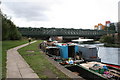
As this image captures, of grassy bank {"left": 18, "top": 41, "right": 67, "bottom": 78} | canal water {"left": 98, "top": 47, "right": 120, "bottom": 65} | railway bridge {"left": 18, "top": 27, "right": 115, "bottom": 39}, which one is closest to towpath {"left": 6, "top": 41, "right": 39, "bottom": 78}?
grassy bank {"left": 18, "top": 41, "right": 67, "bottom": 78}

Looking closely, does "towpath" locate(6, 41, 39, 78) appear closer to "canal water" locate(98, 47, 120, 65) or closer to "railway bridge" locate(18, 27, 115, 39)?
"canal water" locate(98, 47, 120, 65)

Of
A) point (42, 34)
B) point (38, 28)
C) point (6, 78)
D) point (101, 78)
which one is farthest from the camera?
point (38, 28)

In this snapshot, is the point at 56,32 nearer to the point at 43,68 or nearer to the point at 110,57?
the point at 110,57

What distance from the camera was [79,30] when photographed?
104 meters

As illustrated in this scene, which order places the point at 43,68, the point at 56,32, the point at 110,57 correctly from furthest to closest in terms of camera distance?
the point at 56,32 < the point at 110,57 < the point at 43,68

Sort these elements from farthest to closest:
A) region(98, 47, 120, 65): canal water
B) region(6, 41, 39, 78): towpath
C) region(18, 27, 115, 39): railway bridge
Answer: region(18, 27, 115, 39): railway bridge
region(98, 47, 120, 65): canal water
region(6, 41, 39, 78): towpath

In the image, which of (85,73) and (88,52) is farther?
(88,52)

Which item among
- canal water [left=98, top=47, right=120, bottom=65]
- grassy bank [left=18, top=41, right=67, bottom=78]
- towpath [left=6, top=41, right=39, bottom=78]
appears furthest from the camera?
canal water [left=98, top=47, right=120, bottom=65]

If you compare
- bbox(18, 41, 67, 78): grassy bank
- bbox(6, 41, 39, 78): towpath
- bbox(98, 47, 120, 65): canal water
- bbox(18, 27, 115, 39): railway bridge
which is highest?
bbox(18, 27, 115, 39): railway bridge

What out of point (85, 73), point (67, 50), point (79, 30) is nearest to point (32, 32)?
point (79, 30)

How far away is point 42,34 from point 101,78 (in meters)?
83.9

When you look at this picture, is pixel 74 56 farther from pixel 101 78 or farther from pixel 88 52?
pixel 101 78

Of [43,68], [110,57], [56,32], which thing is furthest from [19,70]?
[56,32]

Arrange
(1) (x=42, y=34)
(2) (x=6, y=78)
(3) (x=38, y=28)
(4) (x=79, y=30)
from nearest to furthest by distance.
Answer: (2) (x=6, y=78) → (1) (x=42, y=34) → (3) (x=38, y=28) → (4) (x=79, y=30)
